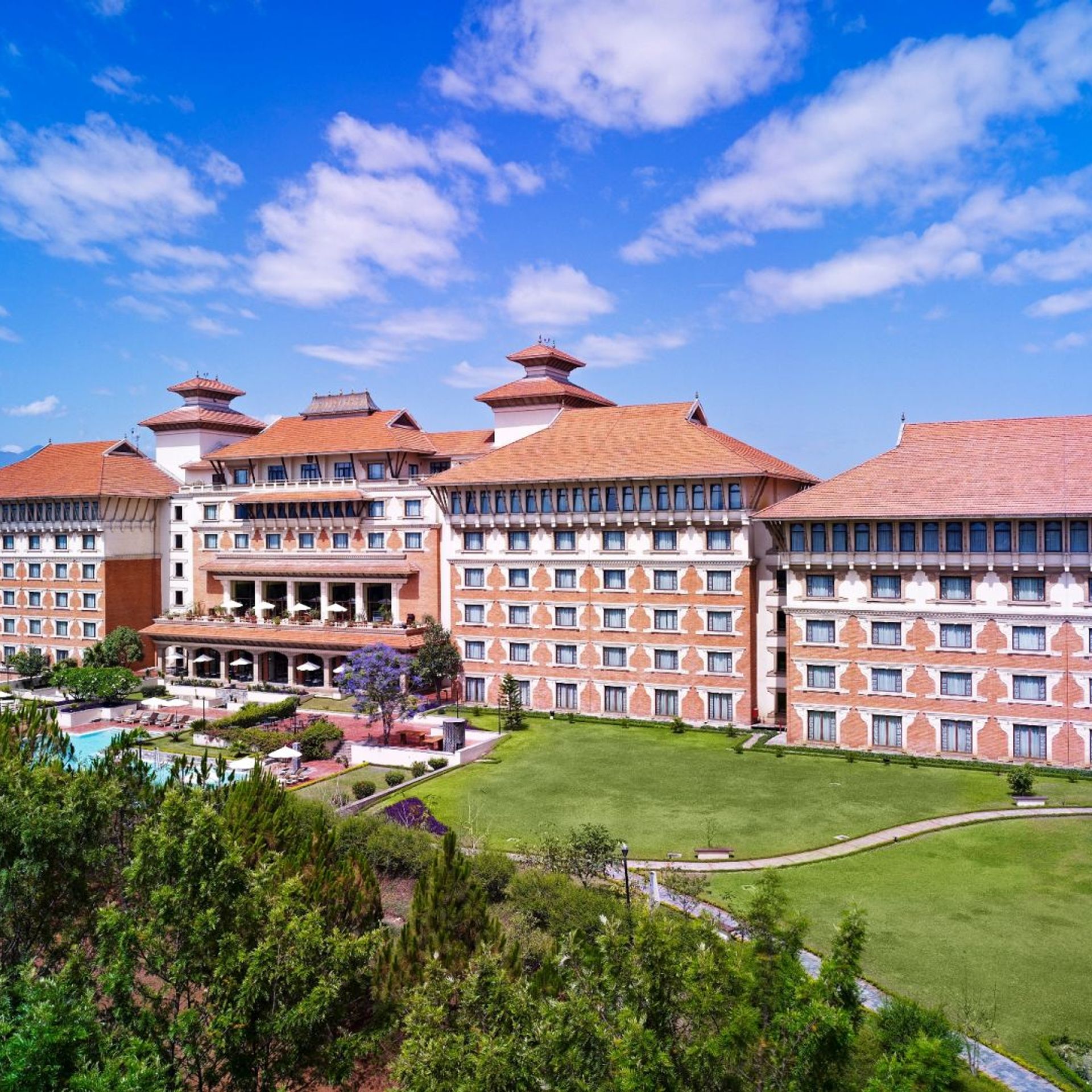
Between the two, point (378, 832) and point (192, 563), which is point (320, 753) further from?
point (192, 563)

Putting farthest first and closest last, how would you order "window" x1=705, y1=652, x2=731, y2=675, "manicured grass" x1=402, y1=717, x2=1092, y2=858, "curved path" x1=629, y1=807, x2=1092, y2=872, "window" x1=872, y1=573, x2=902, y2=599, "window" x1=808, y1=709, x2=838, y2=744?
1. "window" x1=705, y1=652, x2=731, y2=675
2. "window" x1=808, y1=709, x2=838, y2=744
3. "window" x1=872, y1=573, x2=902, y2=599
4. "manicured grass" x1=402, y1=717, x2=1092, y2=858
5. "curved path" x1=629, y1=807, x2=1092, y2=872

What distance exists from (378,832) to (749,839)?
41.7ft

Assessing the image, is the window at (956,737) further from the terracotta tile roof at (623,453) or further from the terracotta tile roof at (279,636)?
the terracotta tile roof at (279,636)

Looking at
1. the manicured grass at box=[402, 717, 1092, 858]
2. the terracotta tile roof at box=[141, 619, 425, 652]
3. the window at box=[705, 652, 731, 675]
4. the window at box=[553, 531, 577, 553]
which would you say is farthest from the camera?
the terracotta tile roof at box=[141, 619, 425, 652]

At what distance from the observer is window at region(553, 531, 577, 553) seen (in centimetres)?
5384

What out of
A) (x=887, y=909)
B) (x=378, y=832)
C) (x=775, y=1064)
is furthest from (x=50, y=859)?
(x=887, y=909)

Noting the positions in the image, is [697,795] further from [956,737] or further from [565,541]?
[565,541]

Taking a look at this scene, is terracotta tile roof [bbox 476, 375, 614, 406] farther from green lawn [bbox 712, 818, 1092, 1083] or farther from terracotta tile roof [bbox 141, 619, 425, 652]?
green lawn [bbox 712, 818, 1092, 1083]

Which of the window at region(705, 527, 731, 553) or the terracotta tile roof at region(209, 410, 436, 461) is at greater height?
the terracotta tile roof at region(209, 410, 436, 461)

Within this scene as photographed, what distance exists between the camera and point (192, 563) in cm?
6925

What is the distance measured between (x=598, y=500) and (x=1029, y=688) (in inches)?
923

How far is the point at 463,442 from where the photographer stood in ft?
214

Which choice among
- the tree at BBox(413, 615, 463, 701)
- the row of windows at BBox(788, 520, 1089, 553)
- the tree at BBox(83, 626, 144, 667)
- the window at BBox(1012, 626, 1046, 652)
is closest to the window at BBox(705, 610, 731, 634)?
the row of windows at BBox(788, 520, 1089, 553)

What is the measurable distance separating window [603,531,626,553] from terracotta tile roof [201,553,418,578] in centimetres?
1330
